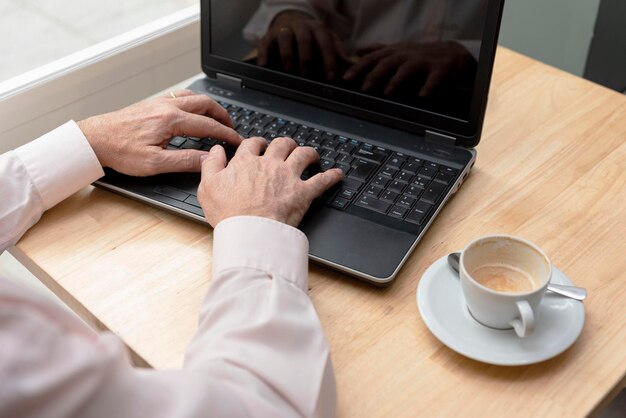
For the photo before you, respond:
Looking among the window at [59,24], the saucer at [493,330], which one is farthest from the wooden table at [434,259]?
the window at [59,24]

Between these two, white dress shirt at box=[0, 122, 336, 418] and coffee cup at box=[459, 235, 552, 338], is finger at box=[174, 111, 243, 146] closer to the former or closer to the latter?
white dress shirt at box=[0, 122, 336, 418]

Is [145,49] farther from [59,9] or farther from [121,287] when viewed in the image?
[121,287]

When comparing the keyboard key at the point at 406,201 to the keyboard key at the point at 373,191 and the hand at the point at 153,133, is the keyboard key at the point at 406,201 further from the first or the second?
the hand at the point at 153,133

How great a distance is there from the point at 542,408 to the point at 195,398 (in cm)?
33

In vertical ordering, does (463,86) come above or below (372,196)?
above

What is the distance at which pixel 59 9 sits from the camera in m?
1.43

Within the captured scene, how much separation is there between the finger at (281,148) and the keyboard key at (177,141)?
14 centimetres

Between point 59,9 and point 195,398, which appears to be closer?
point 195,398

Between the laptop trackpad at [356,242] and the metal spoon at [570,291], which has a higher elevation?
the metal spoon at [570,291]

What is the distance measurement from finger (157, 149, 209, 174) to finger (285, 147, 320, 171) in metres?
0.12

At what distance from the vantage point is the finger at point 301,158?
917 millimetres

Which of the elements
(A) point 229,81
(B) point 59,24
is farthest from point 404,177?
(B) point 59,24

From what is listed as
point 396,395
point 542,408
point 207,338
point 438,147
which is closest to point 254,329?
point 207,338

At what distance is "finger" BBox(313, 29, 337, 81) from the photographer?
1012mm
